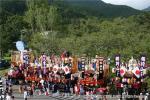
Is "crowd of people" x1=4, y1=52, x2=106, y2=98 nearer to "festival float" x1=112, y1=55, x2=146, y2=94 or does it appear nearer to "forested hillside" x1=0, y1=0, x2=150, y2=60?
"festival float" x1=112, y1=55, x2=146, y2=94

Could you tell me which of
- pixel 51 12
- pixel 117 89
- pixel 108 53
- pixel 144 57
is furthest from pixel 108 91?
pixel 51 12

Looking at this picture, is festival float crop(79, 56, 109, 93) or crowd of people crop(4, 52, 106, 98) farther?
crowd of people crop(4, 52, 106, 98)

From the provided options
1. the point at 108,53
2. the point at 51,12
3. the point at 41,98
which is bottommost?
the point at 41,98

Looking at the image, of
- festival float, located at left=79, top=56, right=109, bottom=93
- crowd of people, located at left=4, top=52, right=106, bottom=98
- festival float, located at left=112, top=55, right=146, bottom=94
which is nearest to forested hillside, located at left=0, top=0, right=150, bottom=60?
festival float, located at left=112, top=55, right=146, bottom=94

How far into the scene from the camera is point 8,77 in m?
47.5

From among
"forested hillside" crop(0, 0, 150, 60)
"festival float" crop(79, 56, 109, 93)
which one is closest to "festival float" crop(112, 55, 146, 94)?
"festival float" crop(79, 56, 109, 93)

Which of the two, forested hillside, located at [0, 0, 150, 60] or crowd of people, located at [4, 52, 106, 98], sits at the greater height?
forested hillside, located at [0, 0, 150, 60]


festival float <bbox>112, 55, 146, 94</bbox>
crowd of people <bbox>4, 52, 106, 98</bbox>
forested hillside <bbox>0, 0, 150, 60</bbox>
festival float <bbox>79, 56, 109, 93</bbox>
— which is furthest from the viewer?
forested hillside <bbox>0, 0, 150, 60</bbox>

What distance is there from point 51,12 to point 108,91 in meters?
33.7

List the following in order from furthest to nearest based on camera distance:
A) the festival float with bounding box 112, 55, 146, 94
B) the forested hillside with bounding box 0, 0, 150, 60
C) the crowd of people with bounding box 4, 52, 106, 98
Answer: the forested hillside with bounding box 0, 0, 150, 60
the crowd of people with bounding box 4, 52, 106, 98
the festival float with bounding box 112, 55, 146, 94

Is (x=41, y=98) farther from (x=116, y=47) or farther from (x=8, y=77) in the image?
(x=116, y=47)

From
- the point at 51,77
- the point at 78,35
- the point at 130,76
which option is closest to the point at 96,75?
the point at 130,76

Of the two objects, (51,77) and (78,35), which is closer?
(51,77)

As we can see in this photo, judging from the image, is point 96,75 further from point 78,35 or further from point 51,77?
point 78,35
